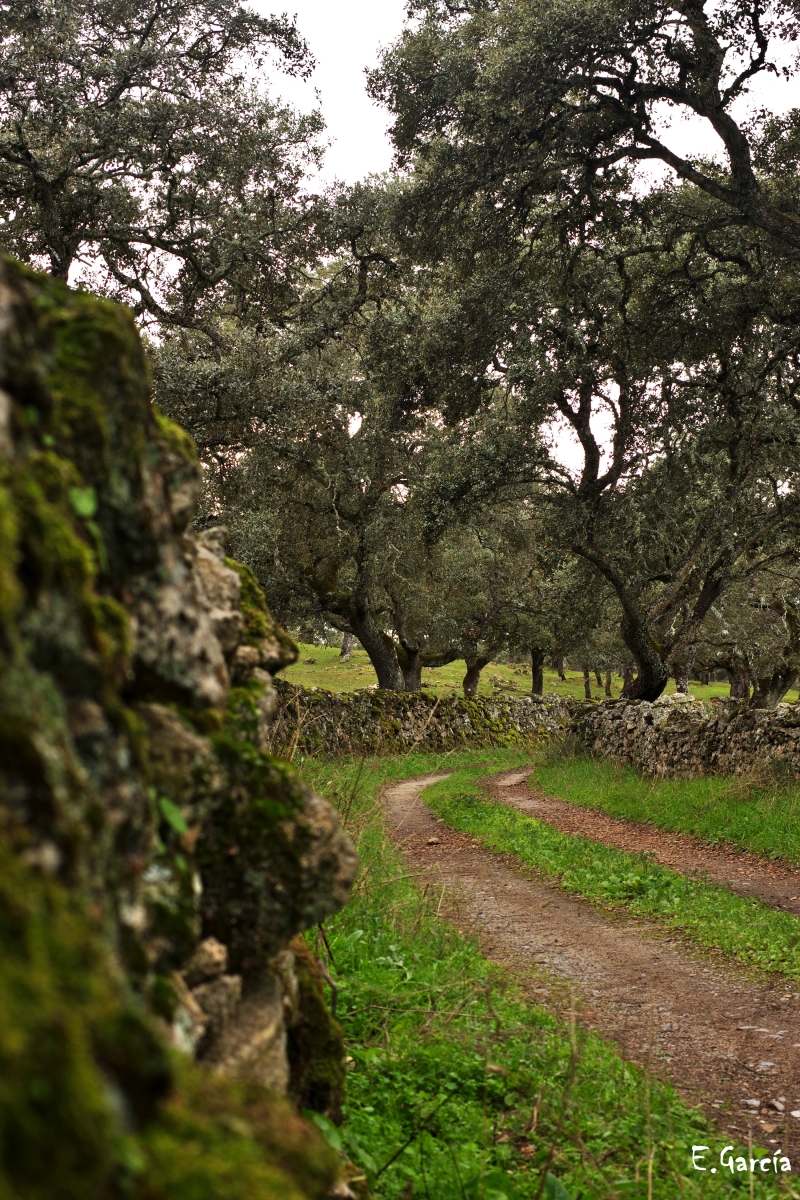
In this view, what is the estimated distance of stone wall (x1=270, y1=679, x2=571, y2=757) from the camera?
21.0 m

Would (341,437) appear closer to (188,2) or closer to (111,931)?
(188,2)

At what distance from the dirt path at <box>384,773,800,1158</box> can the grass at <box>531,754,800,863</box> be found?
3.32 meters

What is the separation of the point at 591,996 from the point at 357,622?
18851 millimetres

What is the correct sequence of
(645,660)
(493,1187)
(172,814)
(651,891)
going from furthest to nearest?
(645,660) → (651,891) → (493,1187) → (172,814)

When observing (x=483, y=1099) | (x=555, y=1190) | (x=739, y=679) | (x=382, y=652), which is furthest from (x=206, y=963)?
(x=739, y=679)

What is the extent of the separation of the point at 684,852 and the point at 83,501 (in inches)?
424

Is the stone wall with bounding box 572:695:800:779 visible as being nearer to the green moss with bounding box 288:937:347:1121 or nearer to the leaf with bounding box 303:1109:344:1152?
the green moss with bounding box 288:937:347:1121

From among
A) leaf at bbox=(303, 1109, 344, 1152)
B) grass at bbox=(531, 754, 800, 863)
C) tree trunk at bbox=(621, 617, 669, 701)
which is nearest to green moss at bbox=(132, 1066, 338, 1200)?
leaf at bbox=(303, 1109, 344, 1152)

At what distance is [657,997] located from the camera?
5.96m

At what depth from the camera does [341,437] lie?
1962 cm

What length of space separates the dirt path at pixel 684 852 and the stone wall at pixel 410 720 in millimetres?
4492

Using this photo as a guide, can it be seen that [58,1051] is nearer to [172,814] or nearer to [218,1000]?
[172,814]

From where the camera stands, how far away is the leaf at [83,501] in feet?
5.85

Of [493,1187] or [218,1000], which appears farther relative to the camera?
[493,1187]
